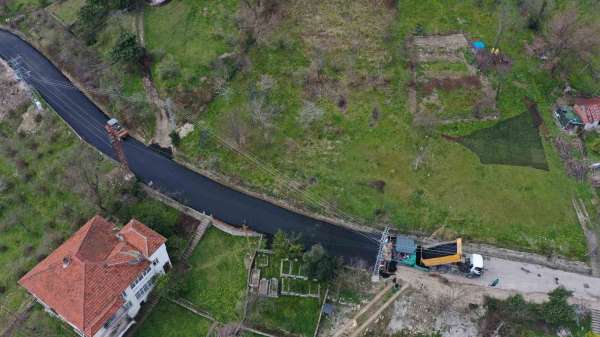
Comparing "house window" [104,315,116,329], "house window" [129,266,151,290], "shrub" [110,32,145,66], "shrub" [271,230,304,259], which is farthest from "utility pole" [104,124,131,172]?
"shrub" [271,230,304,259]

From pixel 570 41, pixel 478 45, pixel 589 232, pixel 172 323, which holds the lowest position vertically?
pixel 589 232

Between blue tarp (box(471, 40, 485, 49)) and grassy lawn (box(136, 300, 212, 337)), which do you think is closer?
grassy lawn (box(136, 300, 212, 337))

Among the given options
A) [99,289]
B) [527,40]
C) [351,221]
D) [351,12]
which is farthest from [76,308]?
[527,40]

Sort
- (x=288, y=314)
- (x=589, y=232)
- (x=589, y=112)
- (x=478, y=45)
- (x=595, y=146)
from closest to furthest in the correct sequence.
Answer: (x=288, y=314), (x=589, y=232), (x=595, y=146), (x=589, y=112), (x=478, y=45)

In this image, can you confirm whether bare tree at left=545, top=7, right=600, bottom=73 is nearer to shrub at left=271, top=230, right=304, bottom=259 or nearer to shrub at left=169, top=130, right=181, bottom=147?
shrub at left=271, top=230, right=304, bottom=259

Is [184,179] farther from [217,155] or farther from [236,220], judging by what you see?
[236,220]

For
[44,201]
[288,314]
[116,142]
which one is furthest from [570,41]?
[44,201]

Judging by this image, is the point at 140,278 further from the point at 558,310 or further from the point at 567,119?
the point at 567,119
